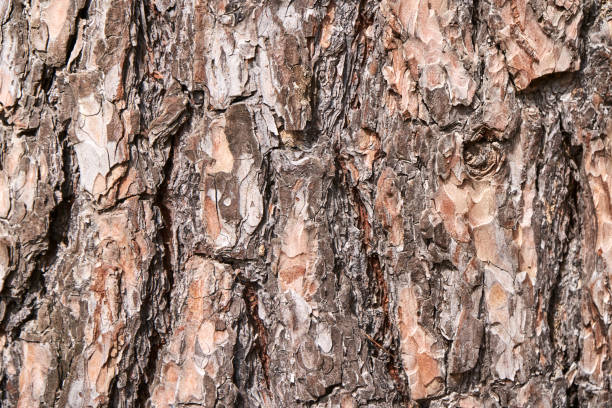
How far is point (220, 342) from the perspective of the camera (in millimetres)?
1078

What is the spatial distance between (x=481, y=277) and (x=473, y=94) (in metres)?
0.33

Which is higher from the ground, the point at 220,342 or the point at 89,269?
the point at 89,269

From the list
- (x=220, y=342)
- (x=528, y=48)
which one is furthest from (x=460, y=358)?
(x=528, y=48)

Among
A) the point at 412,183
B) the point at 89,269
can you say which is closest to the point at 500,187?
the point at 412,183

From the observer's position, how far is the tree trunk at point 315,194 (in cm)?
106

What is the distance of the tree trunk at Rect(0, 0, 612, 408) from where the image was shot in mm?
1060

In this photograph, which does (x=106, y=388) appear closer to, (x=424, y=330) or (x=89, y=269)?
(x=89, y=269)

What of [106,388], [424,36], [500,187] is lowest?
[106,388]

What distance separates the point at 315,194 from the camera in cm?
107

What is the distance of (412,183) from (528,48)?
317mm

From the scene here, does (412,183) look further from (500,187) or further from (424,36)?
(424,36)

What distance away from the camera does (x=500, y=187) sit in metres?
1.06

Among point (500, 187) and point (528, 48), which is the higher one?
point (528, 48)

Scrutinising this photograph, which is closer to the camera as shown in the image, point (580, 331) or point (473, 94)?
point (473, 94)
